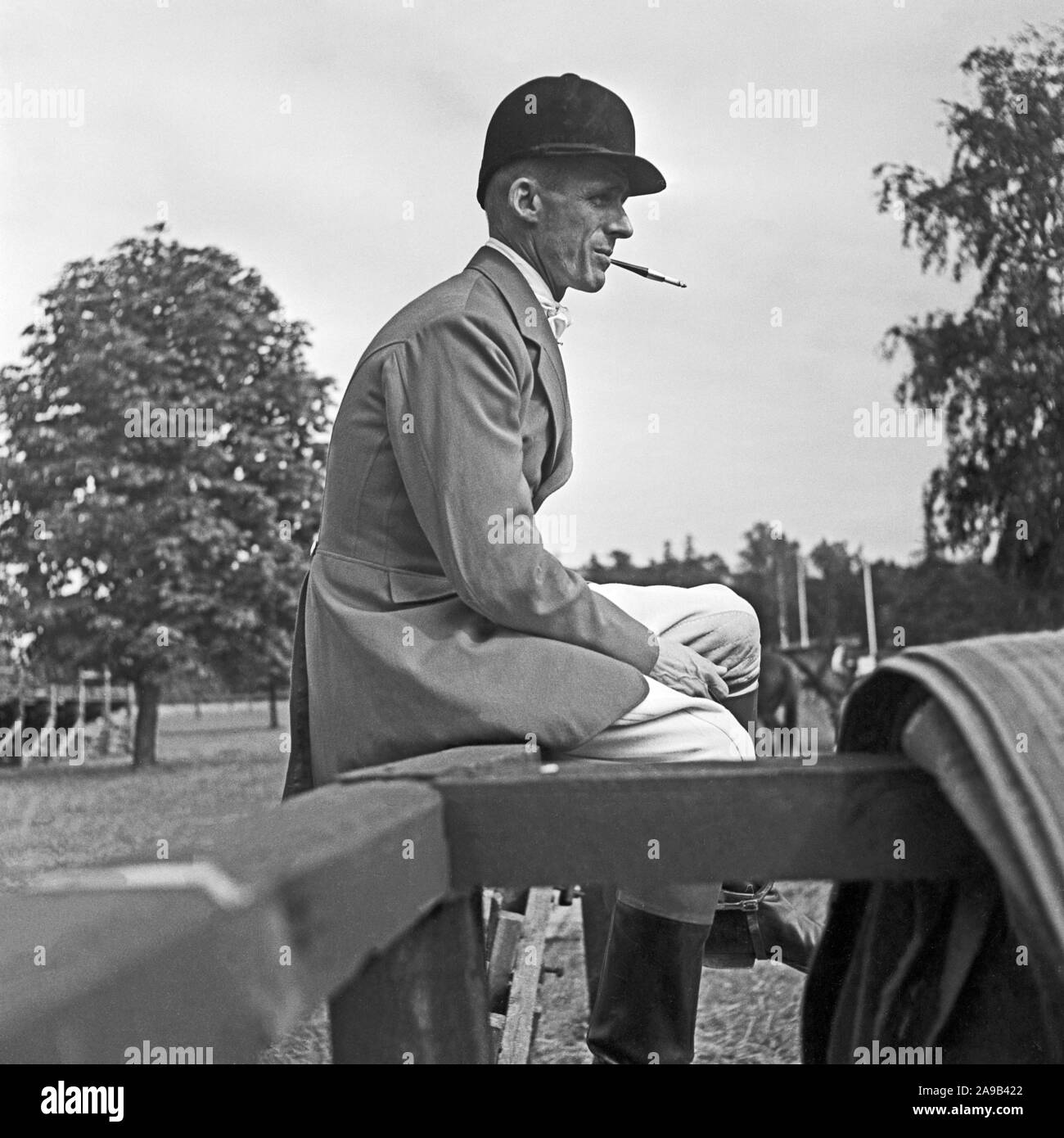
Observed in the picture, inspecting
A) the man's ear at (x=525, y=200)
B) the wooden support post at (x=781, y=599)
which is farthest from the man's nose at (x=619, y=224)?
the wooden support post at (x=781, y=599)

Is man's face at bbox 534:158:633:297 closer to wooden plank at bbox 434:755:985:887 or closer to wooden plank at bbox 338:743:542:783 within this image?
wooden plank at bbox 338:743:542:783

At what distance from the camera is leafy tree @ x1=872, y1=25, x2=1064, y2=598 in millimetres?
17938

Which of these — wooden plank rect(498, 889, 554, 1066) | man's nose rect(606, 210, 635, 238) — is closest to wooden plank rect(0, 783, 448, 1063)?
man's nose rect(606, 210, 635, 238)

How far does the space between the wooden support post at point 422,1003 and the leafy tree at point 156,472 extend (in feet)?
76.8

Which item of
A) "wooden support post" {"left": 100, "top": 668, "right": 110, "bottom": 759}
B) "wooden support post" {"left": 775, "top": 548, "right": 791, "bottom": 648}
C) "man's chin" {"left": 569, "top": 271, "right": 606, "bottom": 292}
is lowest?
"wooden support post" {"left": 100, "top": 668, "right": 110, "bottom": 759}

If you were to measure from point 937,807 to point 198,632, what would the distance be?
24552 mm

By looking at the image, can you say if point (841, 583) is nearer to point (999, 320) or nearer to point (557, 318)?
point (999, 320)

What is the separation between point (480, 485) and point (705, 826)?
0.74m

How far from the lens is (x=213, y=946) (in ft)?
2.59

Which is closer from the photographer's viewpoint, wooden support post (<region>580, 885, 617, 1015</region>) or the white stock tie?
the white stock tie

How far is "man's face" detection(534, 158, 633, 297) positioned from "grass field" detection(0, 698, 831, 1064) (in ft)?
3.25

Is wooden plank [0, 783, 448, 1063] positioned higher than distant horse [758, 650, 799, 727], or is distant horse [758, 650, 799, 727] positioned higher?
wooden plank [0, 783, 448, 1063]

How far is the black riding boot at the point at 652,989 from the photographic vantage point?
221cm

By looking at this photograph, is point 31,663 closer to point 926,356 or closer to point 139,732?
point 139,732
